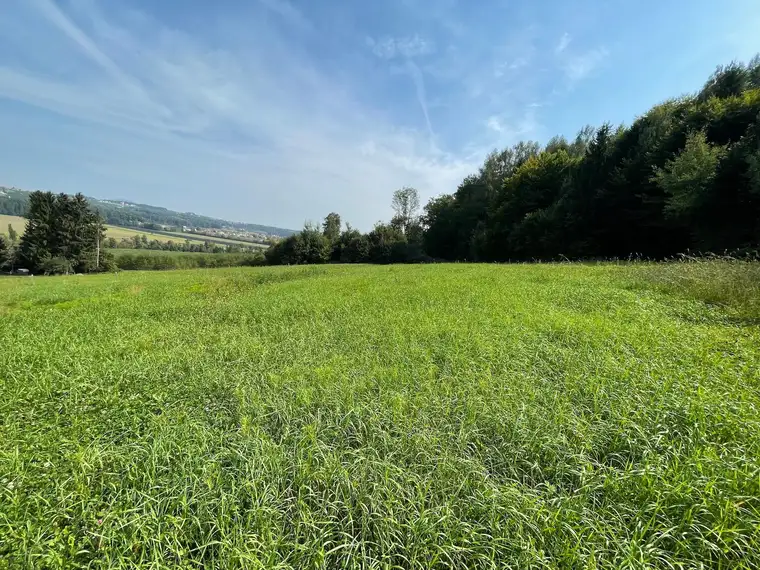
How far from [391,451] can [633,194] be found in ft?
97.5

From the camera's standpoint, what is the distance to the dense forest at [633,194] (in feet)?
56.7

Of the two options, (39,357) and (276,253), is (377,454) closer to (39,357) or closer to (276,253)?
(39,357)

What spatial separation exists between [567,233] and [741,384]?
28350mm

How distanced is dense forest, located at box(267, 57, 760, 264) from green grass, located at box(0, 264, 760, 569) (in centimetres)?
1710

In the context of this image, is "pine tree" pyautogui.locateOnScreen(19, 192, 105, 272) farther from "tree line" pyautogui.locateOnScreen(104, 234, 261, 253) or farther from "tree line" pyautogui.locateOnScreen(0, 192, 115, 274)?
"tree line" pyautogui.locateOnScreen(104, 234, 261, 253)

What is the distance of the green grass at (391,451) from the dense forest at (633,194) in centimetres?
1710

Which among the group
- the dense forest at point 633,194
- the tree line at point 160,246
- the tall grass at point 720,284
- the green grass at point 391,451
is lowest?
the tree line at point 160,246

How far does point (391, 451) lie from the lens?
9.41 feet

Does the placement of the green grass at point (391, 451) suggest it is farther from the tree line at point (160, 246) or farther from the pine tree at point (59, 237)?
the tree line at point (160, 246)

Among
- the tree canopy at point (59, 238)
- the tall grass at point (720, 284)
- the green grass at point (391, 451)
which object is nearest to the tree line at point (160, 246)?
the tree canopy at point (59, 238)

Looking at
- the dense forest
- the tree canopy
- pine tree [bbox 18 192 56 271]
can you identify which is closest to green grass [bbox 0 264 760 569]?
the dense forest

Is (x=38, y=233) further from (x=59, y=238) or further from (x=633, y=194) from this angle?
(x=633, y=194)

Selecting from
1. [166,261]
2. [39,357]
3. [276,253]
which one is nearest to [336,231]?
[276,253]

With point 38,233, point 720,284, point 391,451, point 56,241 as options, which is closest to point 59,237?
point 56,241
